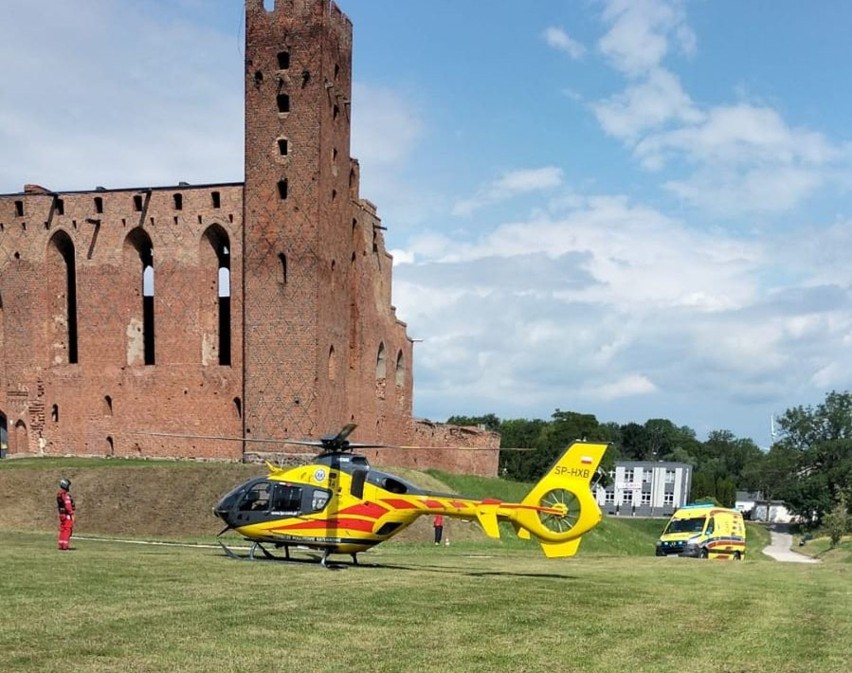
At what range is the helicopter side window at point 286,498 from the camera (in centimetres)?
1906

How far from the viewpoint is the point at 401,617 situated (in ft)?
38.5

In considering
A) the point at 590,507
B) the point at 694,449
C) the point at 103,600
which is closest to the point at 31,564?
the point at 103,600

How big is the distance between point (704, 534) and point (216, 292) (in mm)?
25078

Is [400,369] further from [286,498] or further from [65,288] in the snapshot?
[286,498]

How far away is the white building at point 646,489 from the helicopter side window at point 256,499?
3996 inches

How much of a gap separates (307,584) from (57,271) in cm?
3683

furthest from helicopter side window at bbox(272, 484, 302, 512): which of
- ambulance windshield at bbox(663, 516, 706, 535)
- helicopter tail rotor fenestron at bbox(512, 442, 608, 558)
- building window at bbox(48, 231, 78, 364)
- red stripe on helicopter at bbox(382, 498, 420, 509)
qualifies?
building window at bbox(48, 231, 78, 364)

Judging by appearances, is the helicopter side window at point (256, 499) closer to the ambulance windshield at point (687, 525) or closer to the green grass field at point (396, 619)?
the green grass field at point (396, 619)

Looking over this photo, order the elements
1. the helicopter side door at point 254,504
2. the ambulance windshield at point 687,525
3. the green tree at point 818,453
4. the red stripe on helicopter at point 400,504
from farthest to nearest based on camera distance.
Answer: the green tree at point 818,453, the ambulance windshield at point 687,525, the helicopter side door at point 254,504, the red stripe on helicopter at point 400,504

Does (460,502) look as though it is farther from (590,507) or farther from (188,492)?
(188,492)

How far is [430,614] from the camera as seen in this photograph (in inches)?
473

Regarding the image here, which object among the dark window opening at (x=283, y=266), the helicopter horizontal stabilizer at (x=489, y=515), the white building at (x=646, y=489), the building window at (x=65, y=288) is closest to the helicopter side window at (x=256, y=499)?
the helicopter horizontal stabilizer at (x=489, y=515)

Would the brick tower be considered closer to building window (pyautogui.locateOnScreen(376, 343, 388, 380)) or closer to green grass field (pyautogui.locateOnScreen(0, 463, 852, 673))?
building window (pyautogui.locateOnScreen(376, 343, 388, 380))

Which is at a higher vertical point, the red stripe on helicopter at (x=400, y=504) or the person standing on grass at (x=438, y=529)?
the red stripe on helicopter at (x=400, y=504)
